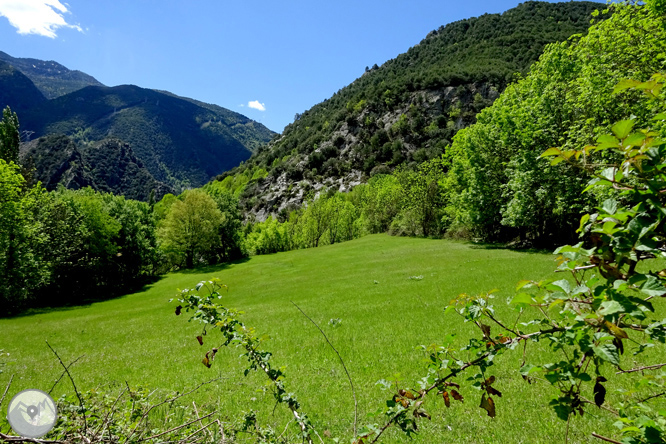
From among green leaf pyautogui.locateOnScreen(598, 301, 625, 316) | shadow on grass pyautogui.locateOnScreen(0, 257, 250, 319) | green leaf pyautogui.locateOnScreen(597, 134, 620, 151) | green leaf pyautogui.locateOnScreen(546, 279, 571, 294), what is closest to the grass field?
green leaf pyautogui.locateOnScreen(546, 279, 571, 294)

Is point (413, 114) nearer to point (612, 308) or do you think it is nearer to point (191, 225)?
point (191, 225)

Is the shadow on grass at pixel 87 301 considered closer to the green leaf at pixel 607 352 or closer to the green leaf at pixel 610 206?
the green leaf at pixel 607 352

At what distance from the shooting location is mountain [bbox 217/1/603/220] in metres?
104

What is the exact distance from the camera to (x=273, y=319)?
16.4m

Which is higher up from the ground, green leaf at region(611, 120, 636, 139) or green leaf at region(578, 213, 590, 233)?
green leaf at region(611, 120, 636, 139)

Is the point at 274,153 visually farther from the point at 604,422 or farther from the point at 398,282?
the point at 604,422

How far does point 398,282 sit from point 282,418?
14210mm

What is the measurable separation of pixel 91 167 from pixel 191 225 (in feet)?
530

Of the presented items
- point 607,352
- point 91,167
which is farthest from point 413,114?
point 91,167

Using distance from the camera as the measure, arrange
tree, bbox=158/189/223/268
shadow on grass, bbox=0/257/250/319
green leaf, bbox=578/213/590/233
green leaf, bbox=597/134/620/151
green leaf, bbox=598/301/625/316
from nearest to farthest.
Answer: green leaf, bbox=598/301/625/316, green leaf, bbox=597/134/620/151, green leaf, bbox=578/213/590/233, shadow on grass, bbox=0/257/250/319, tree, bbox=158/189/223/268

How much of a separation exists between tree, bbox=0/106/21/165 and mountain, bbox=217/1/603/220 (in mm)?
63241

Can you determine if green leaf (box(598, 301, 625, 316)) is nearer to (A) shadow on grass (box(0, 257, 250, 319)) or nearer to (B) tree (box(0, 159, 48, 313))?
(B) tree (box(0, 159, 48, 313))

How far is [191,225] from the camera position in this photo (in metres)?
51.9

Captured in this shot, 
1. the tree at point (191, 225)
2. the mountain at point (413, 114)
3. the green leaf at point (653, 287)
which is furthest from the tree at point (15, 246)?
the mountain at point (413, 114)
